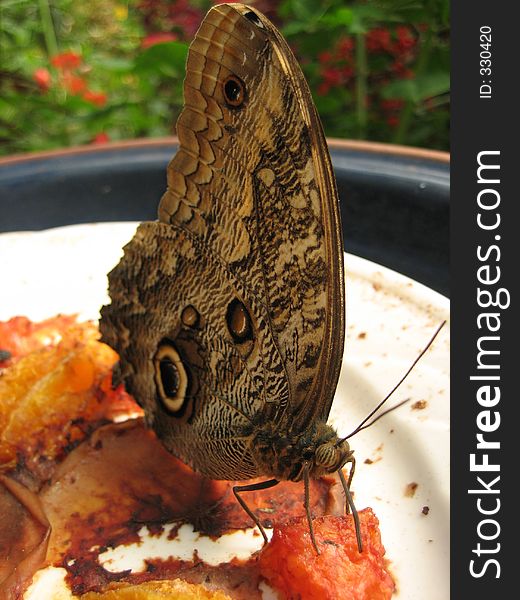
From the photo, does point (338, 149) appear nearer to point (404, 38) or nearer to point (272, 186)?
point (404, 38)

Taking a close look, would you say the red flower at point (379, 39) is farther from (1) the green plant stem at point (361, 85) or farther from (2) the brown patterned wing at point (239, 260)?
(2) the brown patterned wing at point (239, 260)

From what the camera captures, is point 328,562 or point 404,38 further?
point 404,38

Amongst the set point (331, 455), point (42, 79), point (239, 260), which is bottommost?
point (331, 455)

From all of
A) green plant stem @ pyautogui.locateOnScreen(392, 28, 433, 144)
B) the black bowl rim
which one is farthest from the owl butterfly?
green plant stem @ pyautogui.locateOnScreen(392, 28, 433, 144)

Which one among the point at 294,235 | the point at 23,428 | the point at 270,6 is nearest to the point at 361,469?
the point at 294,235

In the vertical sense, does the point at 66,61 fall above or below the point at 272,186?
above

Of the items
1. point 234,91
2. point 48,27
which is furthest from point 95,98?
point 234,91

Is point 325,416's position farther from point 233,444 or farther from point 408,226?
point 408,226
